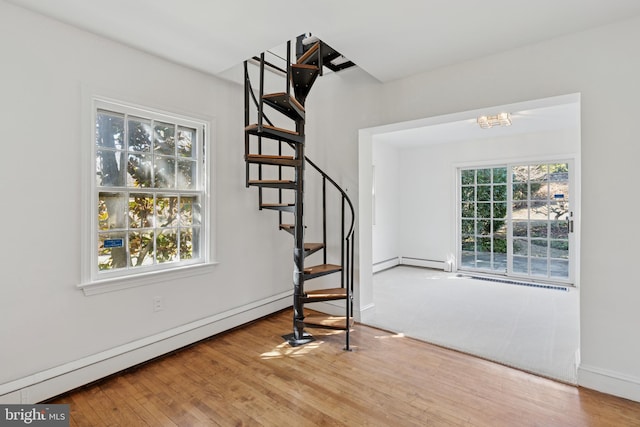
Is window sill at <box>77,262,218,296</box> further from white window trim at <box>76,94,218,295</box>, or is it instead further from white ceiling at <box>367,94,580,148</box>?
white ceiling at <box>367,94,580,148</box>

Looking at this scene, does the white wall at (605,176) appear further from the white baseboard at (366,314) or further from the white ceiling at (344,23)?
the white baseboard at (366,314)

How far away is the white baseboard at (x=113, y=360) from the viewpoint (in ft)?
6.60

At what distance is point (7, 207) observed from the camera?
6.45 ft

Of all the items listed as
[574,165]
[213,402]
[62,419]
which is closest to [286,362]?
[213,402]

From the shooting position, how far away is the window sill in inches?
91.2

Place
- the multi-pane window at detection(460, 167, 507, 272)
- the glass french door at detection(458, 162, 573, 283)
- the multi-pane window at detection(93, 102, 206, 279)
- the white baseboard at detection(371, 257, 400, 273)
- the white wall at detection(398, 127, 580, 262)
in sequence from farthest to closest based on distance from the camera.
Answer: the white baseboard at detection(371, 257, 400, 273) → the multi-pane window at detection(460, 167, 507, 272) → the white wall at detection(398, 127, 580, 262) → the glass french door at detection(458, 162, 573, 283) → the multi-pane window at detection(93, 102, 206, 279)

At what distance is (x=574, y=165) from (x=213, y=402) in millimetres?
5935

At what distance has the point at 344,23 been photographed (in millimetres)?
2215

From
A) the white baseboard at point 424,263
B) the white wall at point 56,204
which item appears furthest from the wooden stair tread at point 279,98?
the white baseboard at point 424,263

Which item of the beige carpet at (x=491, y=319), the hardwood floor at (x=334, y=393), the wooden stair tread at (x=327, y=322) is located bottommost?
the hardwood floor at (x=334, y=393)

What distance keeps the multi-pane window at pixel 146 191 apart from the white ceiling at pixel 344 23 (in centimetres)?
62

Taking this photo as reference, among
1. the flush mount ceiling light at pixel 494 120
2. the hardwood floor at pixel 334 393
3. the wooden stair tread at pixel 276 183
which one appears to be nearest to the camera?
the hardwood floor at pixel 334 393

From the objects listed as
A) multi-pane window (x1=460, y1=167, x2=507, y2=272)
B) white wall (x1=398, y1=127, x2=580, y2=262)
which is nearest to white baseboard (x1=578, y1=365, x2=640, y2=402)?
multi-pane window (x1=460, y1=167, x2=507, y2=272)

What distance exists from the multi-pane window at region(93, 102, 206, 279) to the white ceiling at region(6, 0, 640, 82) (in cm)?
62
